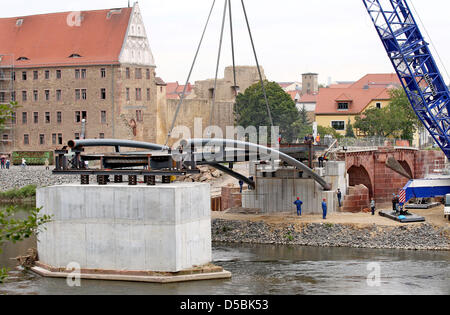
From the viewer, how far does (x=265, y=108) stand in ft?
287

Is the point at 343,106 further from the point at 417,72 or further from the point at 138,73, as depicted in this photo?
the point at 417,72

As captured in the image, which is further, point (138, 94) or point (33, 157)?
point (138, 94)

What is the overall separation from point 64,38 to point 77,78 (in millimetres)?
4016

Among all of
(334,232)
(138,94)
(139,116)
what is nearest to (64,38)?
(138,94)

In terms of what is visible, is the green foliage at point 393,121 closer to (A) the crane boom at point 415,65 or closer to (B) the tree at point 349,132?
(B) the tree at point 349,132

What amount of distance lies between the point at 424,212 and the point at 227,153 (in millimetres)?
14340

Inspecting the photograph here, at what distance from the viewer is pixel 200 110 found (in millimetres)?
90250

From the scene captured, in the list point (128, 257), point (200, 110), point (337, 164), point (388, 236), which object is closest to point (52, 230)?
point (128, 257)

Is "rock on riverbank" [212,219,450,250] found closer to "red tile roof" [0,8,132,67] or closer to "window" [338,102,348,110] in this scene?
"red tile roof" [0,8,132,67]

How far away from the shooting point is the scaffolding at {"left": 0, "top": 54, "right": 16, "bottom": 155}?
262ft

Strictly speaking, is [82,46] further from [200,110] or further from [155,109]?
[200,110]

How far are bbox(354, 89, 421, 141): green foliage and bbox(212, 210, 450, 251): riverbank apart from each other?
36.5 m

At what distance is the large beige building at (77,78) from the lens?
253 feet

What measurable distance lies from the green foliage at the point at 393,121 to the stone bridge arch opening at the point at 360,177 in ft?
82.7
